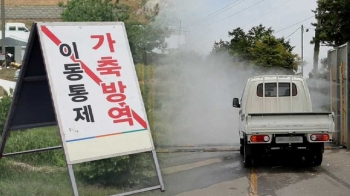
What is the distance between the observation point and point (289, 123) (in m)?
12.4

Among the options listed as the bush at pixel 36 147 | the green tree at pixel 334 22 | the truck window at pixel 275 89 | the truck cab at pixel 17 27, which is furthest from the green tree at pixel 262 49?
the bush at pixel 36 147

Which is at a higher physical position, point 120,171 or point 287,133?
point 287,133

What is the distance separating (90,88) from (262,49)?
35.2 meters

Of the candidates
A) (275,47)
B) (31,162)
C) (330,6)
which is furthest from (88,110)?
(275,47)

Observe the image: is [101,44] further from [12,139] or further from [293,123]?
[293,123]

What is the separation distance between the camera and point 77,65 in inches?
287

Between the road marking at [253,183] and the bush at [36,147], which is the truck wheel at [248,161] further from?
the bush at [36,147]

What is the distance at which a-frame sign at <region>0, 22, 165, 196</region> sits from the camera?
704 centimetres

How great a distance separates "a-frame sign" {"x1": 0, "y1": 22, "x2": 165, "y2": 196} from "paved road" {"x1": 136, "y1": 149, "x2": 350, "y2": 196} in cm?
225

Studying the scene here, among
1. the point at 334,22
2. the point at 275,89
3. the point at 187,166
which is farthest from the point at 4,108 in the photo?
the point at 334,22

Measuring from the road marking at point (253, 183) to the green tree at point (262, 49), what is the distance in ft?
83.1

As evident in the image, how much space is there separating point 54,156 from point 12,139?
1252 millimetres

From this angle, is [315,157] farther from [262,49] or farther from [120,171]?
[262,49]

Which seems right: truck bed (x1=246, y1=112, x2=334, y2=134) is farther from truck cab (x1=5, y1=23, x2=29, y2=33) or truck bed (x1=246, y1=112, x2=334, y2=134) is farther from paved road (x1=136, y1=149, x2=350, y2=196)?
truck cab (x1=5, y1=23, x2=29, y2=33)
